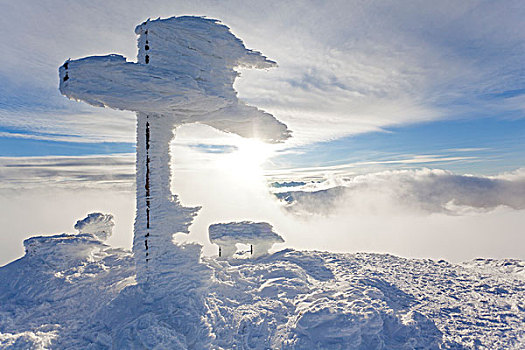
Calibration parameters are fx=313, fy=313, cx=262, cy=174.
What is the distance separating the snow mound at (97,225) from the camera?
1309 inches

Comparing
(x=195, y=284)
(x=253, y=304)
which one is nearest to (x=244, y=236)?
(x=195, y=284)

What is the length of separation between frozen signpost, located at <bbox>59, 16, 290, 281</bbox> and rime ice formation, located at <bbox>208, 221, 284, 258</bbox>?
8.31 m

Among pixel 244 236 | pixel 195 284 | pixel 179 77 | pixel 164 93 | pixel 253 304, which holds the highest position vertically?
pixel 179 77

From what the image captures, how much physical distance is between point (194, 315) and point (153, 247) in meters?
6.07

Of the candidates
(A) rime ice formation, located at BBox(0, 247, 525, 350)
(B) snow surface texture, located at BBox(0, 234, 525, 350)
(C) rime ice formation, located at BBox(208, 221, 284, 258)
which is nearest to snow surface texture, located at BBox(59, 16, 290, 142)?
(B) snow surface texture, located at BBox(0, 234, 525, 350)

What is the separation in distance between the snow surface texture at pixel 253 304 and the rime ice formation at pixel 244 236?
2.66m

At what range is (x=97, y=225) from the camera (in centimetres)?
3409

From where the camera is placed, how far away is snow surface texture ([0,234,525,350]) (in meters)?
17.3

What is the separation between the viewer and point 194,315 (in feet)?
63.4

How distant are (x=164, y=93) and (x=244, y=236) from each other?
1720cm

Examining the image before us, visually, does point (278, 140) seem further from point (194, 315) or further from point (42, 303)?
point (42, 303)

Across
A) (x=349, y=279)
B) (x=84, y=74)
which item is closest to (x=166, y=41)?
(x=84, y=74)

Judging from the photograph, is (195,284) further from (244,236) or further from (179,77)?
(179,77)

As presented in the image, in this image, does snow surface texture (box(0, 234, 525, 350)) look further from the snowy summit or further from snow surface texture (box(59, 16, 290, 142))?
snow surface texture (box(59, 16, 290, 142))
